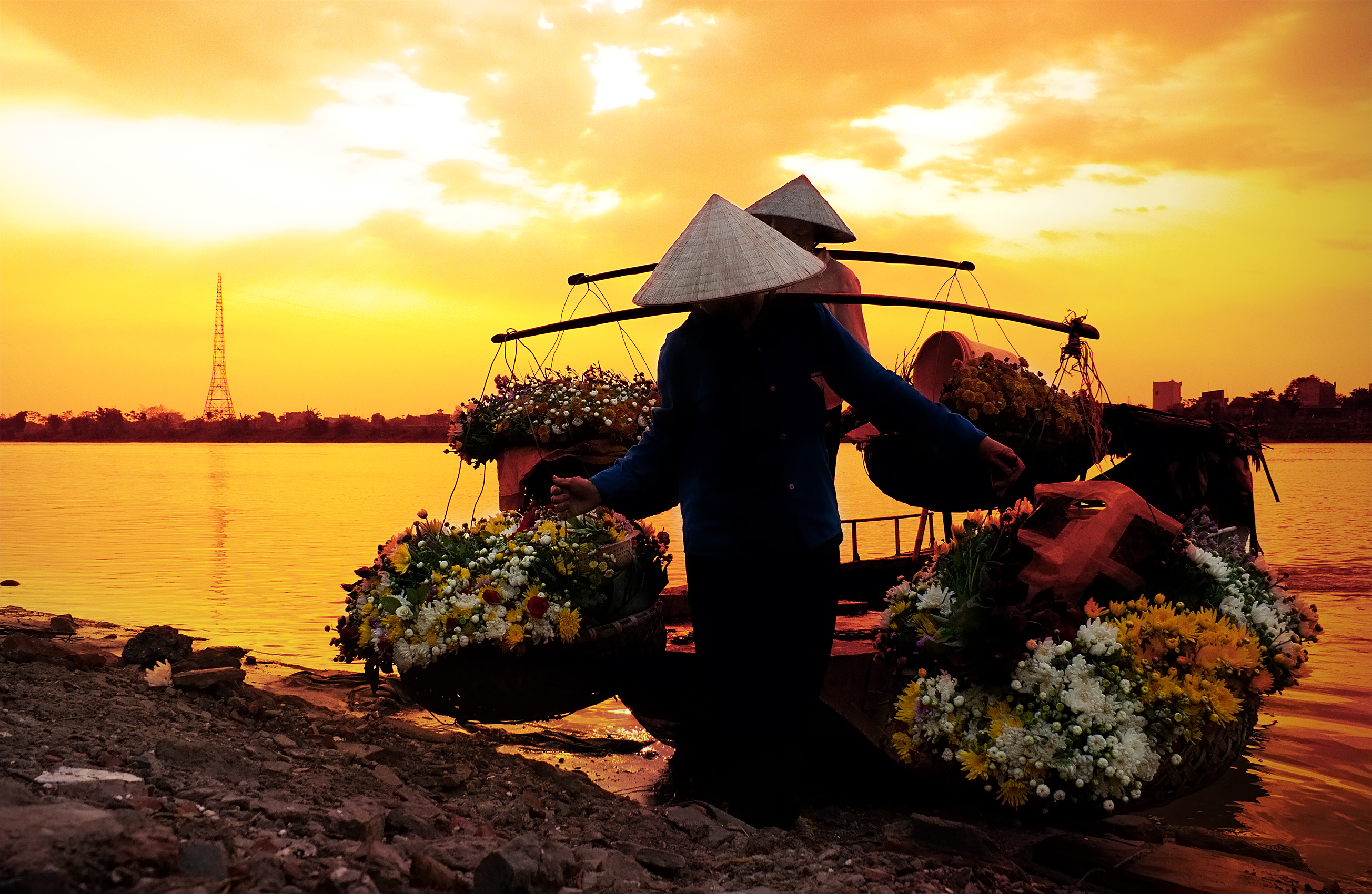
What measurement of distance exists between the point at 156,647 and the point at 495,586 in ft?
9.20

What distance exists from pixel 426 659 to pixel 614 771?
1697 mm

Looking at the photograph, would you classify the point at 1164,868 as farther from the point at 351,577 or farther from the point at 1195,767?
the point at 351,577

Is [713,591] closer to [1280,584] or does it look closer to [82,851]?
[82,851]

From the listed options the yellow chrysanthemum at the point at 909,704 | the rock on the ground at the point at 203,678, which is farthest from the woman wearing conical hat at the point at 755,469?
the rock on the ground at the point at 203,678

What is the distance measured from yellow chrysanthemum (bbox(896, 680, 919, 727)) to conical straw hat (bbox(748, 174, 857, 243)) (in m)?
2.62

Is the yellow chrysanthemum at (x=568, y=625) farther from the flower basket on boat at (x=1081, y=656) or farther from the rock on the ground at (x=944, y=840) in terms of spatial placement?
the rock on the ground at (x=944, y=840)

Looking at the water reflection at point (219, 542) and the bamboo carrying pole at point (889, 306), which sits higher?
the bamboo carrying pole at point (889, 306)

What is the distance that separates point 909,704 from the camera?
419 centimetres

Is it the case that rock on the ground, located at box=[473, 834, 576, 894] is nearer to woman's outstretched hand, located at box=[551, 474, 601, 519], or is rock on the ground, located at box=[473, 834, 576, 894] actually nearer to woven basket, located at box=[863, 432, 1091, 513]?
woman's outstretched hand, located at box=[551, 474, 601, 519]

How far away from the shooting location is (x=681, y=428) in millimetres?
4211

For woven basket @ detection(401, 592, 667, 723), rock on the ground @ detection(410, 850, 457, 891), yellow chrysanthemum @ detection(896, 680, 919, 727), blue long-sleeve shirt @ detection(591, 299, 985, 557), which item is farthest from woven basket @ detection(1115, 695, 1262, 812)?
rock on the ground @ detection(410, 850, 457, 891)

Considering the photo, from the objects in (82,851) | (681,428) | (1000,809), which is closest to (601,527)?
(681,428)

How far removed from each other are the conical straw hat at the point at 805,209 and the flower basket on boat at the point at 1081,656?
199 centimetres

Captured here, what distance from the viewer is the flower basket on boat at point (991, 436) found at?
538 centimetres
